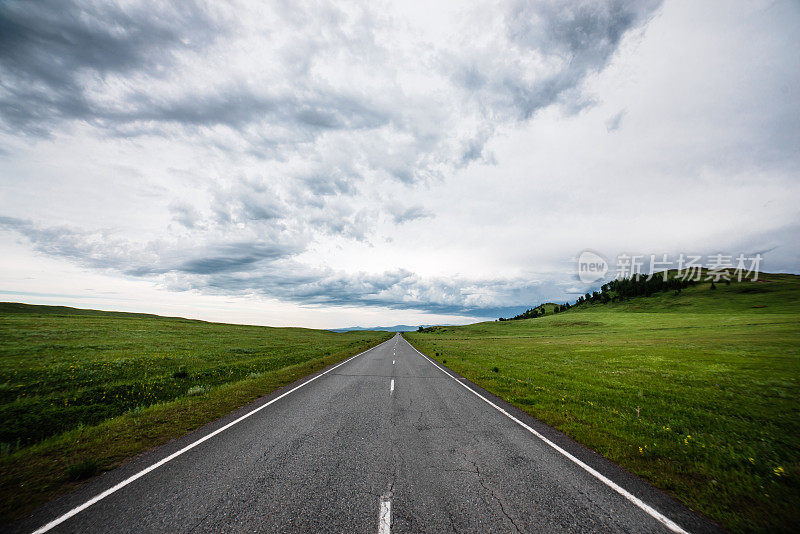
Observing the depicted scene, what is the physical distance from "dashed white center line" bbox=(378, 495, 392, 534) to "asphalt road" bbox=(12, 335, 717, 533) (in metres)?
0.02

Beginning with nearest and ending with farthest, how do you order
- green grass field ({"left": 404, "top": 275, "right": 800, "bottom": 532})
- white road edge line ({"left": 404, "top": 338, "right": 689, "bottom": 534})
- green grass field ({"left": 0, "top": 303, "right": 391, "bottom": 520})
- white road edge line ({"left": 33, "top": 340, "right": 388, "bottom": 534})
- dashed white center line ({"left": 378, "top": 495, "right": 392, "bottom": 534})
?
1. dashed white center line ({"left": 378, "top": 495, "right": 392, "bottom": 534})
2. white road edge line ({"left": 33, "top": 340, "right": 388, "bottom": 534})
3. white road edge line ({"left": 404, "top": 338, "right": 689, "bottom": 534})
4. green grass field ({"left": 404, "top": 275, "right": 800, "bottom": 532})
5. green grass field ({"left": 0, "top": 303, "right": 391, "bottom": 520})

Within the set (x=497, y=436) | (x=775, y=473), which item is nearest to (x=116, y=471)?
(x=497, y=436)

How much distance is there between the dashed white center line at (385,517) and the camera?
3.74m

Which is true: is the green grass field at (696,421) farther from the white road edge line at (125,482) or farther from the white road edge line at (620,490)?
the white road edge line at (125,482)

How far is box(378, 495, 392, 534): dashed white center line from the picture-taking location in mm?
3744

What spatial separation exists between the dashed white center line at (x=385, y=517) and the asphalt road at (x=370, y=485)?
0.07 feet

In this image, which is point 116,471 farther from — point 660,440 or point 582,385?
point 582,385

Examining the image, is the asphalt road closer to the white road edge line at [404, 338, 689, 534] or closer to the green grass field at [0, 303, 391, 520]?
the white road edge line at [404, 338, 689, 534]

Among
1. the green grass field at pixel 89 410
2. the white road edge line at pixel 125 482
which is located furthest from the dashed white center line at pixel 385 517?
the green grass field at pixel 89 410

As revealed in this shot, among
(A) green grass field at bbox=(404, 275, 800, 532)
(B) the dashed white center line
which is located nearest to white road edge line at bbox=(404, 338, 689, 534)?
(A) green grass field at bbox=(404, 275, 800, 532)

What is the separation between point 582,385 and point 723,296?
521 ft

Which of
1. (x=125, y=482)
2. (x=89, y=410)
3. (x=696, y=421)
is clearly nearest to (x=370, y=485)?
(x=125, y=482)

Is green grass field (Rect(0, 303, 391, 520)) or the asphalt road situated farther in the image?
green grass field (Rect(0, 303, 391, 520))

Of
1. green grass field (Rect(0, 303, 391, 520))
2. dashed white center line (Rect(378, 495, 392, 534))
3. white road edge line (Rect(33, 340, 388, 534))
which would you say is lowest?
green grass field (Rect(0, 303, 391, 520))
